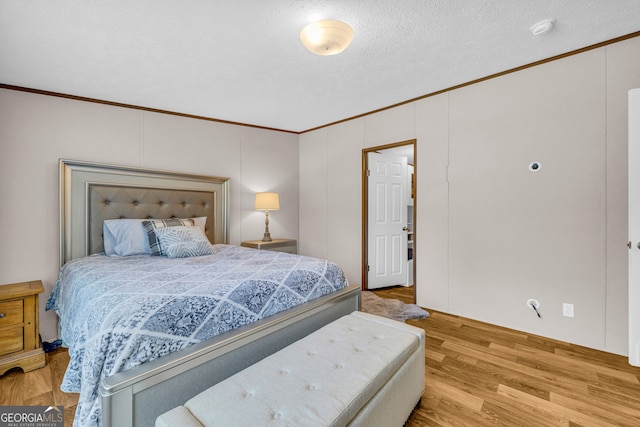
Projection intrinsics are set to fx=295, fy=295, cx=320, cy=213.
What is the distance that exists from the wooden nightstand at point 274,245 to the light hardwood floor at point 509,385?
1.99 meters

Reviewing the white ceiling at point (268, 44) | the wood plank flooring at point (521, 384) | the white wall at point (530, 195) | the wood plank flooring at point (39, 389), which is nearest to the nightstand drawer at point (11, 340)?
the wood plank flooring at point (39, 389)

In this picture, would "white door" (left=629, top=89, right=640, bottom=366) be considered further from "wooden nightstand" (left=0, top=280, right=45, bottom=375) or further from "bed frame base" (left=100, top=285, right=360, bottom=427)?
"wooden nightstand" (left=0, top=280, right=45, bottom=375)

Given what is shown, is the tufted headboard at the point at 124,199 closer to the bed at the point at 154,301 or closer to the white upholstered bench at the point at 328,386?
the bed at the point at 154,301

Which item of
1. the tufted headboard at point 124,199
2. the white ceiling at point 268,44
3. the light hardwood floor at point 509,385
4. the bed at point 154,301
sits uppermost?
the white ceiling at point 268,44

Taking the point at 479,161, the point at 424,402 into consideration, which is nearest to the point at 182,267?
the point at 424,402

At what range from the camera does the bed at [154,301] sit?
1181 millimetres

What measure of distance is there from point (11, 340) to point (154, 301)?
1.70 m

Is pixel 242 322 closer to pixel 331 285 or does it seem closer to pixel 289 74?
pixel 331 285

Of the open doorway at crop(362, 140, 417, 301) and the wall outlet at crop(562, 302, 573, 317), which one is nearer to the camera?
the wall outlet at crop(562, 302, 573, 317)

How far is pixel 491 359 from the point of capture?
2.19 meters

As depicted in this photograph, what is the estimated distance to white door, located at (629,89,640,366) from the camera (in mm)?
1854

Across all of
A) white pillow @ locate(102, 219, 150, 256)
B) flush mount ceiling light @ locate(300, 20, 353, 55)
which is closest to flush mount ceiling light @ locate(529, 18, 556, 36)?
flush mount ceiling light @ locate(300, 20, 353, 55)

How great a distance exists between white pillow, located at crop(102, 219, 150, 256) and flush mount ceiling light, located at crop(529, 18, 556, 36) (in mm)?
3483

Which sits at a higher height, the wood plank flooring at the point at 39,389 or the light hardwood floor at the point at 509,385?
the light hardwood floor at the point at 509,385
